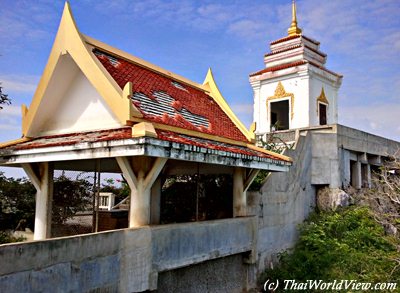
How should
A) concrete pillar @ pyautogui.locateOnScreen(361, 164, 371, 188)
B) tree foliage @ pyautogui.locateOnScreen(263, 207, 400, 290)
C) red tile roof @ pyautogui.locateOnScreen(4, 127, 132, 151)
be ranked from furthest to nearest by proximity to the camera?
concrete pillar @ pyautogui.locateOnScreen(361, 164, 371, 188)
tree foliage @ pyautogui.locateOnScreen(263, 207, 400, 290)
red tile roof @ pyautogui.locateOnScreen(4, 127, 132, 151)

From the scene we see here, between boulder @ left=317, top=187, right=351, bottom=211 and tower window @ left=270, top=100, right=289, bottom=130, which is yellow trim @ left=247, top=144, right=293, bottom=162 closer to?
boulder @ left=317, top=187, right=351, bottom=211

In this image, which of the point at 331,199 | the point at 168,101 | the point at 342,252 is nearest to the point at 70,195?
the point at 168,101

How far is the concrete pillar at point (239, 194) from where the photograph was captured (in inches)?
348

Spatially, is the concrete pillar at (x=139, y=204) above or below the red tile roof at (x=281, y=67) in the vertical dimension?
below

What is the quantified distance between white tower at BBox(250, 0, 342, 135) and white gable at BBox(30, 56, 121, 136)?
1175cm

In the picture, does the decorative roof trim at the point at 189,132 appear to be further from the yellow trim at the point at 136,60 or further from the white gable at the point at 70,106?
the yellow trim at the point at 136,60

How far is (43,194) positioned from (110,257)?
3457 millimetres

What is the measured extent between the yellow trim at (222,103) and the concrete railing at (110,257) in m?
2.70

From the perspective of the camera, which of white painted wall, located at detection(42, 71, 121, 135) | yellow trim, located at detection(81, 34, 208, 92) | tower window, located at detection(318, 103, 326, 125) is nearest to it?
white painted wall, located at detection(42, 71, 121, 135)

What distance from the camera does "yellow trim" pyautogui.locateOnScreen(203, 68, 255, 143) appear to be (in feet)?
31.5

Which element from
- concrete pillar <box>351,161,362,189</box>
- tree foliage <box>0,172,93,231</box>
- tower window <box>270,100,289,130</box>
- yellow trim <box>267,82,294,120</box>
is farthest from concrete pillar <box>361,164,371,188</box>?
tree foliage <box>0,172,93,231</box>

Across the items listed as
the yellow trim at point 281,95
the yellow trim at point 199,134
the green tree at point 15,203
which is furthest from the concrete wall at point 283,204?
the green tree at point 15,203

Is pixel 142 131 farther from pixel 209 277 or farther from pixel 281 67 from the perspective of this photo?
pixel 281 67

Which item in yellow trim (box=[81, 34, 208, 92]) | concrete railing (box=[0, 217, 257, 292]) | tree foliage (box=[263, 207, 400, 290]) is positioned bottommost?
tree foliage (box=[263, 207, 400, 290])
